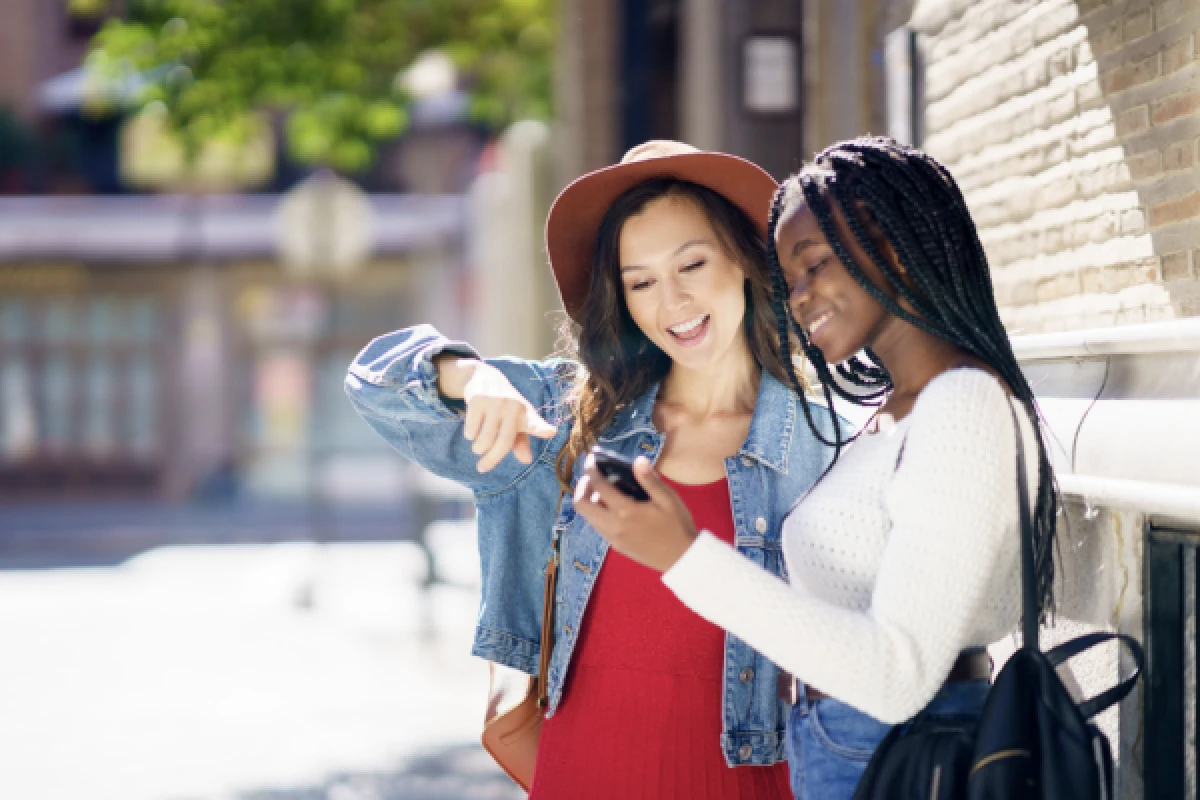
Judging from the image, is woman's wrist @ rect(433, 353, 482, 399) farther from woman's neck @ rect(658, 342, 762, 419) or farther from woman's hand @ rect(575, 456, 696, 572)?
woman's hand @ rect(575, 456, 696, 572)

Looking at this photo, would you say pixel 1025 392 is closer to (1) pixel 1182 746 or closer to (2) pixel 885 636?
(2) pixel 885 636

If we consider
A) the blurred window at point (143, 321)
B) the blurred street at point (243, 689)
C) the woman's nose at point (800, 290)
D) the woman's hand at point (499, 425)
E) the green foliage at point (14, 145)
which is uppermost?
the green foliage at point (14, 145)

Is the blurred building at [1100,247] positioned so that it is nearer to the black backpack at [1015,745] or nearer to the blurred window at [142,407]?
the black backpack at [1015,745]

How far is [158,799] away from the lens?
633cm

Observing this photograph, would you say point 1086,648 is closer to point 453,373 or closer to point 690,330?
point 690,330

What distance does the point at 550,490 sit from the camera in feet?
9.25

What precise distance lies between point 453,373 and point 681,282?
0.47 metres

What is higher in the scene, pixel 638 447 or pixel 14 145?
pixel 14 145

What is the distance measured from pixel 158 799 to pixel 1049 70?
15.9 feet

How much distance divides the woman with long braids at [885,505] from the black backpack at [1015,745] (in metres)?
0.04

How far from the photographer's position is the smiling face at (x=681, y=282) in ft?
8.90

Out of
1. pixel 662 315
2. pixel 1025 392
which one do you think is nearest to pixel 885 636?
pixel 1025 392

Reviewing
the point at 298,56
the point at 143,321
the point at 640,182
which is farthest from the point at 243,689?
the point at 143,321

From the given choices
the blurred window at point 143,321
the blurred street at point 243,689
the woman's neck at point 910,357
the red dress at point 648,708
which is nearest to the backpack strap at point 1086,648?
the woman's neck at point 910,357
